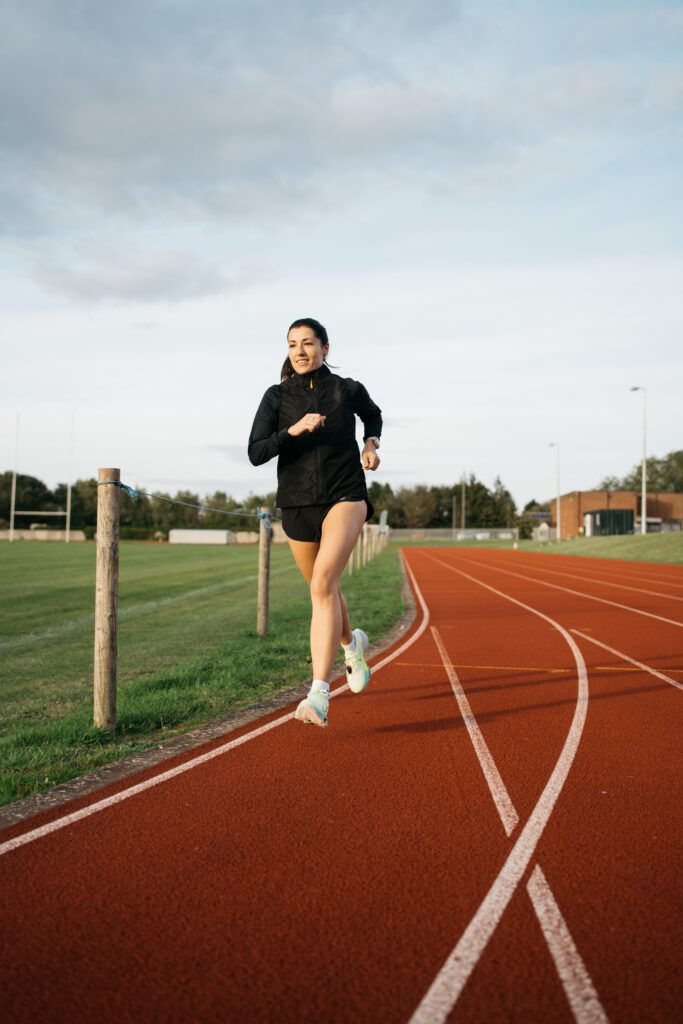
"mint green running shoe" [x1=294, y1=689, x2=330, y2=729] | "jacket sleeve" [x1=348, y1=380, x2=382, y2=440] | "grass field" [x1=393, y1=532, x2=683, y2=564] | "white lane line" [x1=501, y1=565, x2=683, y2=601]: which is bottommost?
"white lane line" [x1=501, y1=565, x2=683, y2=601]

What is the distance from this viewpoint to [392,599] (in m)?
15.2

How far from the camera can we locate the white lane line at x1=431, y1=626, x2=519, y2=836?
11.5 ft

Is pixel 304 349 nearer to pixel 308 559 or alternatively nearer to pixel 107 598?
pixel 308 559

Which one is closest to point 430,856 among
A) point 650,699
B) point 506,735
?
point 506,735

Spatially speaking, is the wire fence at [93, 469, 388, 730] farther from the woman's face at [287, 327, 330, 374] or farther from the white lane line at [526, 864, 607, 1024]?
the white lane line at [526, 864, 607, 1024]

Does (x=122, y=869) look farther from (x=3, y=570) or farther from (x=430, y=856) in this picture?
(x=3, y=570)

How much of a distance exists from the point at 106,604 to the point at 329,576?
1.42m

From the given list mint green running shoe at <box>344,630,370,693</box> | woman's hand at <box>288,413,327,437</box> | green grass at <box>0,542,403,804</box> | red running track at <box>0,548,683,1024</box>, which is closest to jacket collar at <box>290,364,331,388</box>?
woman's hand at <box>288,413,327,437</box>

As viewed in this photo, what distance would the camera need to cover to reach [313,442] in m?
4.75

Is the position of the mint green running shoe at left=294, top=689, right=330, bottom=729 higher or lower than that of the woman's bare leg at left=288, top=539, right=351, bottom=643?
lower

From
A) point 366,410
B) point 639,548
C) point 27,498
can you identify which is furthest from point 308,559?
point 27,498

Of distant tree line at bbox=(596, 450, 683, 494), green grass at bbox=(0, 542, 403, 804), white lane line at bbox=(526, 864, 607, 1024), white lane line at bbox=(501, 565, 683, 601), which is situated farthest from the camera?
distant tree line at bbox=(596, 450, 683, 494)

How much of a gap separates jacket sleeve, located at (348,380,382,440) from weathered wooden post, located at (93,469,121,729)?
1501mm

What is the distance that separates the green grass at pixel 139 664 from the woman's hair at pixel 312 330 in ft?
7.50
